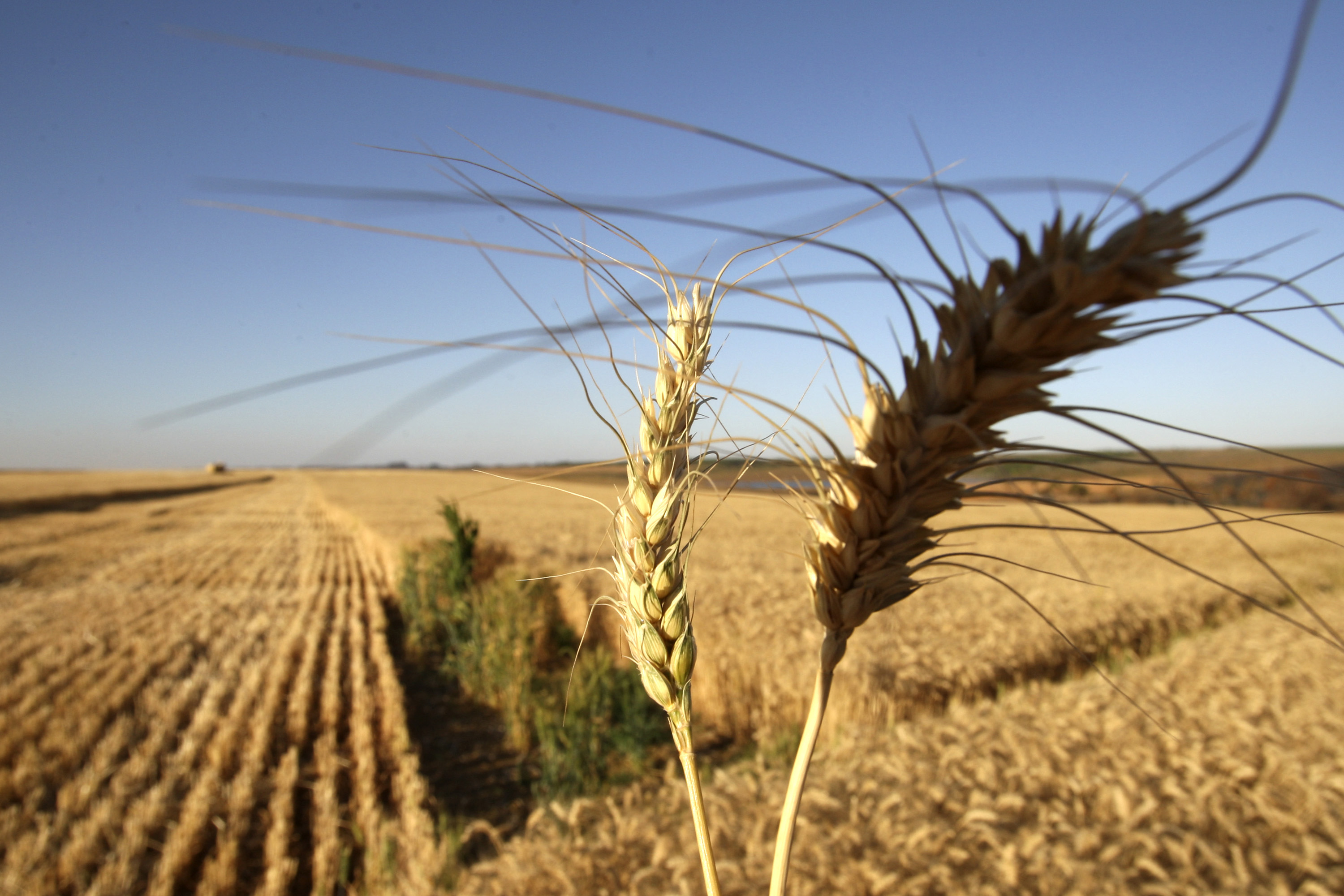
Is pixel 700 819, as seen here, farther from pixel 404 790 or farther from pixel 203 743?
pixel 203 743

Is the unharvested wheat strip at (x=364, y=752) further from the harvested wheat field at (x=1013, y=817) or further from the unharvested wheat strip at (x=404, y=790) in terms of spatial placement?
the harvested wheat field at (x=1013, y=817)

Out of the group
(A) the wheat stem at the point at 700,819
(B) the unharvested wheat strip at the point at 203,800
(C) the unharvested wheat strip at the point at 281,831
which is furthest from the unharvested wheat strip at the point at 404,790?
(A) the wheat stem at the point at 700,819

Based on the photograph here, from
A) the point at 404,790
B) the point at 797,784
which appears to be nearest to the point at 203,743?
the point at 404,790

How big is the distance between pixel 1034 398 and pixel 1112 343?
100 mm

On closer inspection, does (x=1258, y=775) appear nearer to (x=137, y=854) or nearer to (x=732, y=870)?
(x=732, y=870)

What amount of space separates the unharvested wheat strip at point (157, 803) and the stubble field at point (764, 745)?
3 centimetres

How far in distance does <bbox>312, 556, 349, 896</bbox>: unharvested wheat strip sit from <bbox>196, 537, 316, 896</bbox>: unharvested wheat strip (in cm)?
49

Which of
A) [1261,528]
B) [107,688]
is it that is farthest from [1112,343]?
[1261,528]

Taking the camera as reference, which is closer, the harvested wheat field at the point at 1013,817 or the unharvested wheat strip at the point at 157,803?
the harvested wheat field at the point at 1013,817

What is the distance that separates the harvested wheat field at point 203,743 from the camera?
4.92m

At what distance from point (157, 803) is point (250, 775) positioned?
0.78 meters

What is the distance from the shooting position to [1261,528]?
21.6 metres

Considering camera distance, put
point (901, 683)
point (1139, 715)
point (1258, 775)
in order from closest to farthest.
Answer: point (1258, 775) < point (1139, 715) < point (901, 683)

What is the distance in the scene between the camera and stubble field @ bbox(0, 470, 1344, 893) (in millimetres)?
3178
